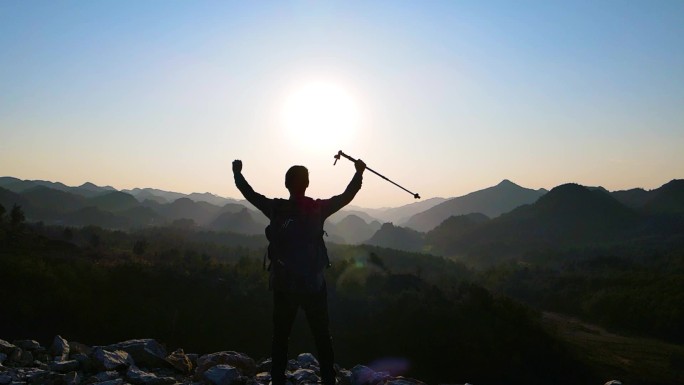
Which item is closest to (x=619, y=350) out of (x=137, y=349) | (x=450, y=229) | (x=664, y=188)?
(x=137, y=349)

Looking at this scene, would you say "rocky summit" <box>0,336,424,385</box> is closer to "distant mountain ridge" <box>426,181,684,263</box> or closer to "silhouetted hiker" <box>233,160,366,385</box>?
"silhouetted hiker" <box>233,160,366,385</box>

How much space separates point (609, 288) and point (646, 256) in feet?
69.9

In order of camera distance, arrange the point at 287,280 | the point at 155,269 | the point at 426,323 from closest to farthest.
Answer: the point at 287,280, the point at 426,323, the point at 155,269

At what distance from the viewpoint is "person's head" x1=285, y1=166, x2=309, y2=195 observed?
13.6ft

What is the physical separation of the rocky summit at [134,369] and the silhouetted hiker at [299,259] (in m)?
1.47

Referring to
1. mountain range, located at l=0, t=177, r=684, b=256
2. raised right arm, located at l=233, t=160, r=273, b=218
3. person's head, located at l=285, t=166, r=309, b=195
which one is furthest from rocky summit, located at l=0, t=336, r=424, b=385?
mountain range, located at l=0, t=177, r=684, b=256

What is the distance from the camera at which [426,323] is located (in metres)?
24.8

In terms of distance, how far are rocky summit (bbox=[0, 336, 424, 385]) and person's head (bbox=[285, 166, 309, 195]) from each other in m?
2.51

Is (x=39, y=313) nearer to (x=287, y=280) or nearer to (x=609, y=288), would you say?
(x=287, y=280)

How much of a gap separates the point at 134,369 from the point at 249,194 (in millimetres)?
2781

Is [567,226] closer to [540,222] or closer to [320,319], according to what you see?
[540,222]

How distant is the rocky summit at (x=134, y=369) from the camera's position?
5039 millimetres

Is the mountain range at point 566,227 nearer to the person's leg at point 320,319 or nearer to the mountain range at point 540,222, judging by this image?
the mountain range at point 540,222

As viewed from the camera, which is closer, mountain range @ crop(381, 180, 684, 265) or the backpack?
the backpack
